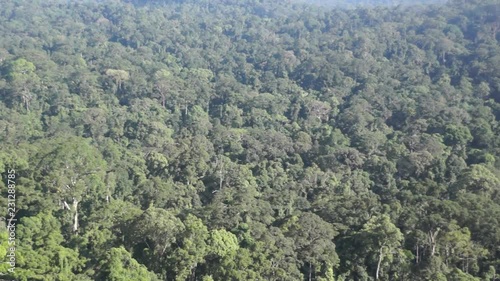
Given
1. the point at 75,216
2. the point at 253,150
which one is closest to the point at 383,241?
the point at 75,216

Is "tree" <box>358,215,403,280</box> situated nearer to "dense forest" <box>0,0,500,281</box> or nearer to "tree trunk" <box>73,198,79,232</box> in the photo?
Answer: "dense forest" <box>0,0,500,281</box>

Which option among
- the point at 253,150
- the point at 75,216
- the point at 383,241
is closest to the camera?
the point at 383,241

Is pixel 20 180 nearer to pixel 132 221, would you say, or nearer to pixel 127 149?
pixel 132 221

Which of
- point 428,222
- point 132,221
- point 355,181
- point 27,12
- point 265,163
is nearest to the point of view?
point 132,221

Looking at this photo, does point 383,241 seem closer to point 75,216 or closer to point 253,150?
point 75,216

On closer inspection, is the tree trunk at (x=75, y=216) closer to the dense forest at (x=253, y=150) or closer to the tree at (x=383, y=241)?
the dense forest at (x=253, y=150)

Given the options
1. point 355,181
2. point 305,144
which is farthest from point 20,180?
point 305,144

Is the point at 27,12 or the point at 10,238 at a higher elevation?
the point at 10,238

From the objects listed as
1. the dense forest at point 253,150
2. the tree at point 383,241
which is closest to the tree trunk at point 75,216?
the dense forest at point 253,150

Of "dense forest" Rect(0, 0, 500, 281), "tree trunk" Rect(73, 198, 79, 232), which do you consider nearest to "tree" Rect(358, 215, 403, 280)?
"dense forest" Rect(0, 0, 500, 281)
